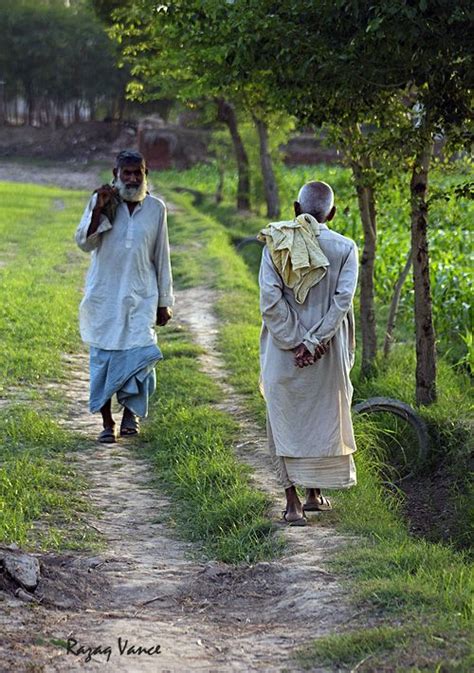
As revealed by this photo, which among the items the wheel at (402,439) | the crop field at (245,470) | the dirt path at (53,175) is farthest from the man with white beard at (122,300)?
the dirt path at (53,175)

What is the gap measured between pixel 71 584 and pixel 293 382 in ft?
5.89

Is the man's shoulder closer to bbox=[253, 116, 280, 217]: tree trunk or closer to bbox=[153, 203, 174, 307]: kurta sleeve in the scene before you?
bbox=[153, 203, 174, 307]: kurta sleeve

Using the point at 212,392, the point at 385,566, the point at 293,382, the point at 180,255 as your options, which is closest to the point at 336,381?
the point at 293,382

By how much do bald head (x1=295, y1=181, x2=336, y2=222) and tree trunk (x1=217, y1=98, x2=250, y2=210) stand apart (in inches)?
872

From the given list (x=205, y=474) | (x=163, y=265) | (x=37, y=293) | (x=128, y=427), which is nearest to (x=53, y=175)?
(x=37, y=293)

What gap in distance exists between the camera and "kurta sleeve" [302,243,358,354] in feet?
21.5

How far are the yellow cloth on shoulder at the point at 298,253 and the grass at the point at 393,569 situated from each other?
1327 mm

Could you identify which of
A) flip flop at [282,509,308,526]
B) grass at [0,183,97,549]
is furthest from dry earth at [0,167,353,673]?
grass at [0,183,97,549]

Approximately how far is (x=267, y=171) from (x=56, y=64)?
156ft

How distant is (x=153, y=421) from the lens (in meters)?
9.24

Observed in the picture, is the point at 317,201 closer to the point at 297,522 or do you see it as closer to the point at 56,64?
the point at 297,522

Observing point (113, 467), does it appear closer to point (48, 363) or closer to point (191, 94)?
point (48, 363)

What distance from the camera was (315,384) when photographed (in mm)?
6660

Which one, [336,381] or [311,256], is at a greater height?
[311,256]
